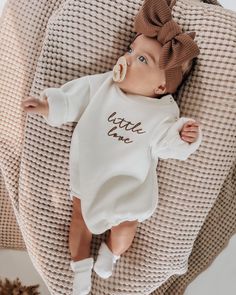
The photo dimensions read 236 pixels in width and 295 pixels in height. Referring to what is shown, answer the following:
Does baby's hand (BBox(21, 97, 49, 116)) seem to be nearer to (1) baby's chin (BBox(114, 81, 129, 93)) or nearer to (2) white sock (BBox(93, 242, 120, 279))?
(1) baby's chin (BBox(114, 81, 129, 93))

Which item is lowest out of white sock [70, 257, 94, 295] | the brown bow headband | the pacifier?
white sock [70, 257, 94, 295]

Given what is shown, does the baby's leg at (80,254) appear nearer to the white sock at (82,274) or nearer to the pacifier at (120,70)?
the white sock at (82,274)

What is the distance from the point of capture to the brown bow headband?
0.88m

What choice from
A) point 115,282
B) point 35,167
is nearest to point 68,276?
point 115,282

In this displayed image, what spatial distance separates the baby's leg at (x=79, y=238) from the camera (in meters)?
1.01

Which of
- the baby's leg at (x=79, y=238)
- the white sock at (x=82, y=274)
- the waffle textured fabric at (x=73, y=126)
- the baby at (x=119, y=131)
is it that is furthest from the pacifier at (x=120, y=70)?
the white sock at (x=82, y=274)

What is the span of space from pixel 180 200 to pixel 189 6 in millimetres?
402

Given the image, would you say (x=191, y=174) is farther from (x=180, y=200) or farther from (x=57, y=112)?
(x=57, y=112)

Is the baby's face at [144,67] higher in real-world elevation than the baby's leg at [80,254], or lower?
higher

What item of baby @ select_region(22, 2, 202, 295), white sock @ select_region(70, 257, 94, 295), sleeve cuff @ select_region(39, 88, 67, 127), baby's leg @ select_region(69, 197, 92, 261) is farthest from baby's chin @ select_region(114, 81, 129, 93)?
white sock @ select_region(70, 257, 94, 295)

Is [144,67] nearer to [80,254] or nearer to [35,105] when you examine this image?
[35,105]

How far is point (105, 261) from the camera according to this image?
1006 millimetres

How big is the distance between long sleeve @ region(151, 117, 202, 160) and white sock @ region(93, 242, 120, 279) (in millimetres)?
228

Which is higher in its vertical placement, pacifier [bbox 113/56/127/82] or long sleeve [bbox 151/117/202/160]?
pacifier [bbox 113/56/127/82]
